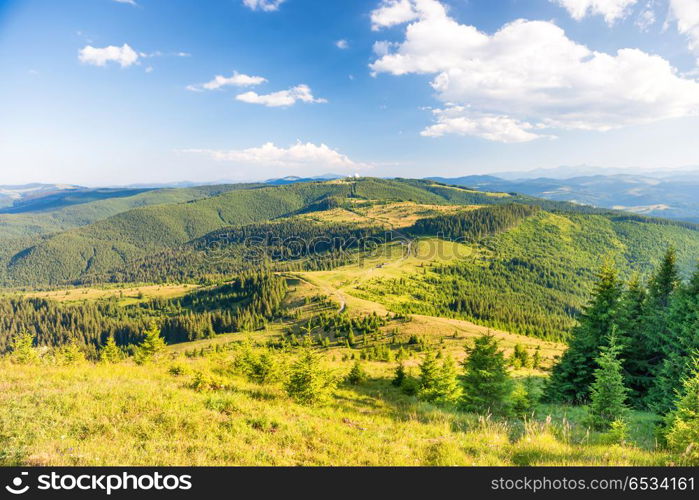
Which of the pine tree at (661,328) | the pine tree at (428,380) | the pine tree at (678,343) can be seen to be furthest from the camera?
the pine tree at (428,380)

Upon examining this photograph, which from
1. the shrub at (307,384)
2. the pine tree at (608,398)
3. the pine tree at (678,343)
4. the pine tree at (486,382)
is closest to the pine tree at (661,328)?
the pine tree at (678,343)

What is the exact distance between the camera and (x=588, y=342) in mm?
27062

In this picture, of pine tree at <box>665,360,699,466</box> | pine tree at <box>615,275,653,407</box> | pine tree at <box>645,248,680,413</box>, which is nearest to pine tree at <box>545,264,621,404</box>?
pine tree at <box>615,275,653,407</box>

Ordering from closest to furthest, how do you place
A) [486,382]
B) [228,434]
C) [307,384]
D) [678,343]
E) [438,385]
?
[228,434], [307,384], [486,382], [678,343], [438,385]

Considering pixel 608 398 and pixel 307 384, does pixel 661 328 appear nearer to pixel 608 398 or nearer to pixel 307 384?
pixel 608 398

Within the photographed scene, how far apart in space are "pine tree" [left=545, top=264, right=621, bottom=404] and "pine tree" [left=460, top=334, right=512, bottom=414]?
929cm

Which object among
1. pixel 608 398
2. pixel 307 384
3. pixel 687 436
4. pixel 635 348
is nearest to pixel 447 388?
pixel 608 398

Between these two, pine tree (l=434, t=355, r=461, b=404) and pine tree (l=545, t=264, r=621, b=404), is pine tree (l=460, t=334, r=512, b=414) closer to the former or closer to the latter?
pine tree (l=434, t=355, r=461, b=404)

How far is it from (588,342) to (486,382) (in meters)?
12.1

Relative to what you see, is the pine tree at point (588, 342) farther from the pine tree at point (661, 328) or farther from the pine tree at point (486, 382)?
the pine tree at point (486, 382)

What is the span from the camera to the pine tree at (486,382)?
71.7 ft

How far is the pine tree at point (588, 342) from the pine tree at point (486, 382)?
366 inches
